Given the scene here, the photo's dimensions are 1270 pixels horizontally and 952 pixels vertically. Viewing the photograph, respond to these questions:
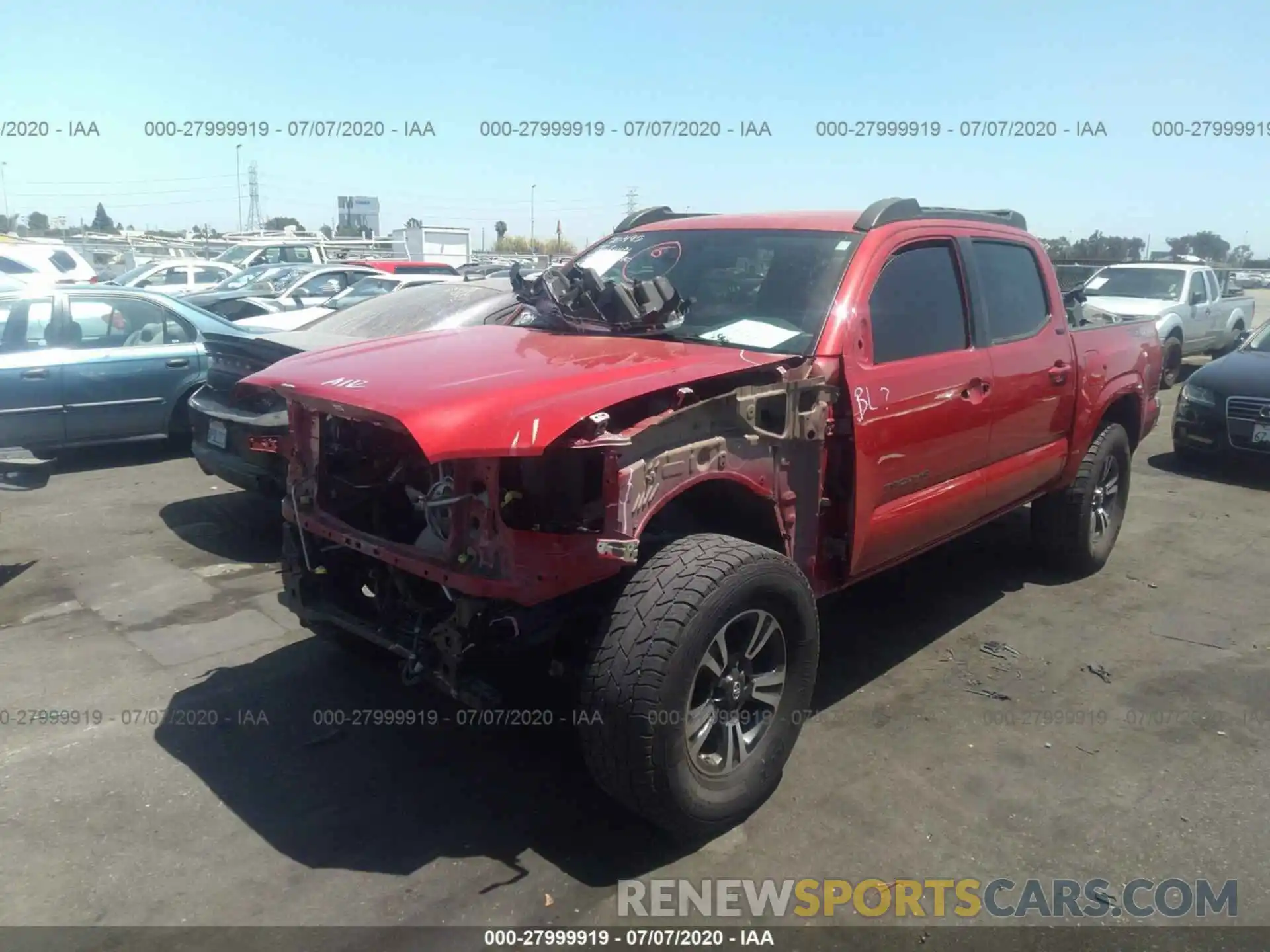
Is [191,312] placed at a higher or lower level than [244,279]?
lower

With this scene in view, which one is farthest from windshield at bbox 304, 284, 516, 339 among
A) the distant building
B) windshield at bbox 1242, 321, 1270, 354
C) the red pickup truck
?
the distant building

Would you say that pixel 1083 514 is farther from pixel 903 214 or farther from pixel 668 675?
pixel 668 675

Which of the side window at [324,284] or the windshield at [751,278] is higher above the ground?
the side window at [324,284]

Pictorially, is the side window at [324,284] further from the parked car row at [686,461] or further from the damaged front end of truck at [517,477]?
the damaged front end of truck at [517,477]

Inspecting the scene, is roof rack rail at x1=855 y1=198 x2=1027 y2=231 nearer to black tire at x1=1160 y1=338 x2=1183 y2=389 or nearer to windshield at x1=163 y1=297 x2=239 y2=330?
windshield at x1=163 y1=297 x2=239 y2=330

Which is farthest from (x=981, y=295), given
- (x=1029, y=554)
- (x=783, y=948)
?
(x=783, y=948)

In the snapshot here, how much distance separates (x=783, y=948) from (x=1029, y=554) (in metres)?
3.96

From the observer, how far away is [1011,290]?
16.3 ft

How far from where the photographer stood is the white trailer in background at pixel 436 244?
3366 centimetres

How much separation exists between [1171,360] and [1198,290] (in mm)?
1565

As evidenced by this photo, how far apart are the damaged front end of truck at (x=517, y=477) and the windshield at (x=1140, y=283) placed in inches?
503

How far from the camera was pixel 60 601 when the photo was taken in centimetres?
525

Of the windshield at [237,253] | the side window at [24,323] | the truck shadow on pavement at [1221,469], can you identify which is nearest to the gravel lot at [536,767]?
the side window at [24,323]

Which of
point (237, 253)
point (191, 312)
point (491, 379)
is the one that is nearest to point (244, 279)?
point (191, 312)
